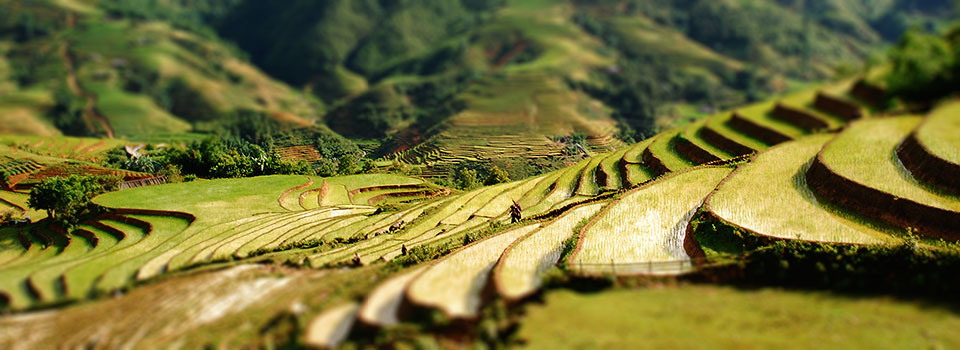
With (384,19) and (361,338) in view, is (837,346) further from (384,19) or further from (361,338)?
(384,19)

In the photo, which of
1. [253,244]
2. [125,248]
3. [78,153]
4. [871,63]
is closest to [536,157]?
[253,244]

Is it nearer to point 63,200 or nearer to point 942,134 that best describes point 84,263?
point 63,200

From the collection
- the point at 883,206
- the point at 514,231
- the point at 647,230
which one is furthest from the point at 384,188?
the point at 883,206

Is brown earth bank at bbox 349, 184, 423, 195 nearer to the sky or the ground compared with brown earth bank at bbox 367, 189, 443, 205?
nearer to the sky

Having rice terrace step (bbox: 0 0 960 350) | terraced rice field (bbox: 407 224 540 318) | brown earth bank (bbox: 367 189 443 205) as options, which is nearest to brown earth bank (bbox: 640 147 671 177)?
rice terrace step (bbox: 0 0 960 350)

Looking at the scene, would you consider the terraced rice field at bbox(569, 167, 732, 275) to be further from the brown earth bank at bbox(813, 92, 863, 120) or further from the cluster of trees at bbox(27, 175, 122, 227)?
the brown earth bank at bbox(813, 92, 863, 120)
